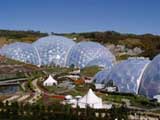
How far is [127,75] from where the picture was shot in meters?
47.9

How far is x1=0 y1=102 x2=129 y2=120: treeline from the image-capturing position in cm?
3159

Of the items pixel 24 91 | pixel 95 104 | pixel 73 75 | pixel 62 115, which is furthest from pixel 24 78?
pixel 62 115

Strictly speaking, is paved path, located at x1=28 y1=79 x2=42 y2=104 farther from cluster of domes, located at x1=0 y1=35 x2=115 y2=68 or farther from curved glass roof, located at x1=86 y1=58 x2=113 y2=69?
cluster of domes, located at x1=0 y1=35 x2=115 y2=68

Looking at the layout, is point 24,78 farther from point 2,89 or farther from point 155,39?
point 155,39

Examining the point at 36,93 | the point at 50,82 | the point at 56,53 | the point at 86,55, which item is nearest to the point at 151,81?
the point at 36,93

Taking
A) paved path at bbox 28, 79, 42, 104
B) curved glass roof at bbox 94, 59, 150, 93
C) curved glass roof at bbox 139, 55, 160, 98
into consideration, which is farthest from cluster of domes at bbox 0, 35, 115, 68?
curved glass roof at bbox 139, 55, 160, 98

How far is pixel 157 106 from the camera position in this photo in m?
39.1

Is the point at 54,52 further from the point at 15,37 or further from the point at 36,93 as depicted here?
the point at 15,37

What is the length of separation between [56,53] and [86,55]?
19.4ft

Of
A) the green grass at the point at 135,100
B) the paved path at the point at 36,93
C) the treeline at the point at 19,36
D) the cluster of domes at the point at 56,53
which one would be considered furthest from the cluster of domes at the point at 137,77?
the treeline at the point at 19,36

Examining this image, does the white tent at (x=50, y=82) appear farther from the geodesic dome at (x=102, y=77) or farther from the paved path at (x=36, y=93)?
the geodesic dome at (x=102, y=77)

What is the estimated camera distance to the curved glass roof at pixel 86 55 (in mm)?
75812

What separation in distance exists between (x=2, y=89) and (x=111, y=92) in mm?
14432

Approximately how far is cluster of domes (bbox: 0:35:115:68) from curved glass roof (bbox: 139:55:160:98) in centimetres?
3029
